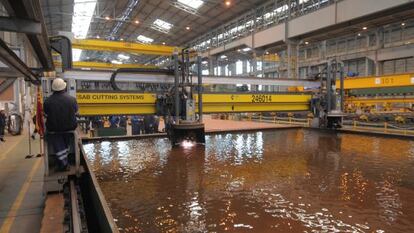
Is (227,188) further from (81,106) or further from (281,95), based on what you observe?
(281,95)

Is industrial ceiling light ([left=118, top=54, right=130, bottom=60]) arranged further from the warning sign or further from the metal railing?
the warning sign

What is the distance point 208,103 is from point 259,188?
4221 millimetres

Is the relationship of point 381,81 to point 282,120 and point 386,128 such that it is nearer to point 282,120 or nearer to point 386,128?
point 386,128

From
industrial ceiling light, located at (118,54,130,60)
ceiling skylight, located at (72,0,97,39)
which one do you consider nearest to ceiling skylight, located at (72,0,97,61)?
ceiling skylight, located at (72,0,97,39)

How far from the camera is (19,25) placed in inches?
151

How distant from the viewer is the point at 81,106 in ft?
21.7

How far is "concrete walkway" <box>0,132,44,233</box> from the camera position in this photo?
3.75m

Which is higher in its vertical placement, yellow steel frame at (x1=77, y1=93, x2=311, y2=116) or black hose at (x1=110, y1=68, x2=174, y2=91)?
black hose at (x1=110, y1=68, x2=174, y2=91)

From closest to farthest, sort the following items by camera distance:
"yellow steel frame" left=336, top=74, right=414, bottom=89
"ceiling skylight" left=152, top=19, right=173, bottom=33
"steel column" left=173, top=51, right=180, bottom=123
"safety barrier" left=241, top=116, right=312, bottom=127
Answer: "steel column" left=173, top=51, right=180, bottom=123
"yellow steel frame" left=336, top=74, right=414, bottom=89
"safety barrier" left=241, top=116, right=312, bottom=127
"ceiling skylight" left=152, top=19, right=173, bottom=33

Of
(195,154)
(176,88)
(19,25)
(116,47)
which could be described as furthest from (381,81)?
(116,47)

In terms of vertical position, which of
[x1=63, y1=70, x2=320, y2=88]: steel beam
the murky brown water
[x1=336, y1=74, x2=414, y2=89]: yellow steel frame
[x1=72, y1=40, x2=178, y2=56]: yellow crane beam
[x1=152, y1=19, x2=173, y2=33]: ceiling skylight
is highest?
[x1=152, y1=19, x2=173, y2=33]: ceiling skylight

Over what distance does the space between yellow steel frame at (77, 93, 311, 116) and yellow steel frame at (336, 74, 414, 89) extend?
3.97 m

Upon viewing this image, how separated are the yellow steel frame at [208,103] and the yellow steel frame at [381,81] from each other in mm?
3973

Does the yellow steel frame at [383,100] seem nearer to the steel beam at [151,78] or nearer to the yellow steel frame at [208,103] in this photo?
the yellow steel frame at [208,103]
